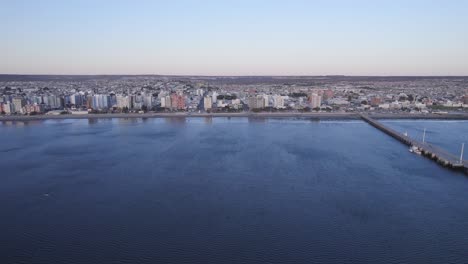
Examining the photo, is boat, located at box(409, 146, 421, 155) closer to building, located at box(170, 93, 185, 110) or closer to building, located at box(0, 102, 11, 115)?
building, located at box(170, 93, 185, 110)

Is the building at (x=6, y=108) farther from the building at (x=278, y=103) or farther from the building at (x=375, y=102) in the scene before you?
the building at (x=375, y=102)

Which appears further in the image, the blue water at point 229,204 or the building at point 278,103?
the building at point 278,103

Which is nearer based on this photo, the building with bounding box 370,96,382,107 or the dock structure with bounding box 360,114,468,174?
the dock structure with bounding box 360,114,468,174

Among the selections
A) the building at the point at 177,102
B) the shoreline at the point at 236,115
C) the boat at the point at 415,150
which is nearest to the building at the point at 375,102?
the shoreline at the point at 236,115

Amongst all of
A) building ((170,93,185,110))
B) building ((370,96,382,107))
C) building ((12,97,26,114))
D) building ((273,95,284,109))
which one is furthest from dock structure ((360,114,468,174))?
building ((12,97,26,114))

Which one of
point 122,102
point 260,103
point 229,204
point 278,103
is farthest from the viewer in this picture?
point 278,103

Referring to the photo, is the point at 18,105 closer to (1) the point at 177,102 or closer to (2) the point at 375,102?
(1) the point at 177,102

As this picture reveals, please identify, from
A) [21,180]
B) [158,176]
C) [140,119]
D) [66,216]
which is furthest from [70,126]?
[66,216]

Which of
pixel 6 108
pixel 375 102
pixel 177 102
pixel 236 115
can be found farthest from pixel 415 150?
pixel 6 108

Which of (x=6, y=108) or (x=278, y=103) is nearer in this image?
(x=6, y=108)
